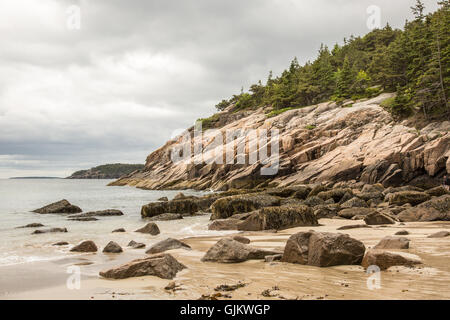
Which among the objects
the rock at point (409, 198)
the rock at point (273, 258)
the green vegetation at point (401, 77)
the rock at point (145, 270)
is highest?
the green vegetation at point (401, 77)

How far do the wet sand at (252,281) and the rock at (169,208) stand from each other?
1451 cm

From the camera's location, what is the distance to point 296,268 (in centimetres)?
655

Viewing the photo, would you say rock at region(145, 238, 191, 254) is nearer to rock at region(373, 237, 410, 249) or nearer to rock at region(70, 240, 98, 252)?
rock at region(70, 240, 98, 252)

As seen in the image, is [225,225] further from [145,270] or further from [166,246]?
[145,270]

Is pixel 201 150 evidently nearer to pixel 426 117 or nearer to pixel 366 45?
pixel 426 117

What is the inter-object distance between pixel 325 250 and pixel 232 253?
2077mm

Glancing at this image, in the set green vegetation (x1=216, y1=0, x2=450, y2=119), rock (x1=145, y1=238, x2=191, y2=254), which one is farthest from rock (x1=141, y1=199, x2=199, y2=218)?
Answer: green vegetation (x1=216, y1=0, x2=450, y2=119)

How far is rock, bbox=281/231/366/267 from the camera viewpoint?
6.62 meters

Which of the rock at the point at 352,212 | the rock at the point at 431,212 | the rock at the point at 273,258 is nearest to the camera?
the rock at the point at 273,258

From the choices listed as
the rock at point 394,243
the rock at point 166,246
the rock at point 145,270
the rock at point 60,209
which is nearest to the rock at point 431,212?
the rock at point 394,243

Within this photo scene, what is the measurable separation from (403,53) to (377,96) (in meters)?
6.79

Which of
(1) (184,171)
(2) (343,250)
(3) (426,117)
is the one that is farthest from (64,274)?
(1) (184,171)

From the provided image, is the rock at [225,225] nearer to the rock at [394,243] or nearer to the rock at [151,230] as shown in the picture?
the rock at [151,230]

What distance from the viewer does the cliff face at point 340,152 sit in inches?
1192
